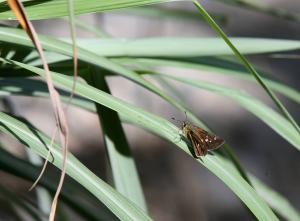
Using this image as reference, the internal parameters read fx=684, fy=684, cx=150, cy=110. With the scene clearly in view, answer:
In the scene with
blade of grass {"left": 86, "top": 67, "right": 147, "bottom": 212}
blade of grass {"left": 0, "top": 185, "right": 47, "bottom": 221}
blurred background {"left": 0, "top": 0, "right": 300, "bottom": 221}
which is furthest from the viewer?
blurred background {"left": 0, "top": 0, "right": 300, "bottom": 221}

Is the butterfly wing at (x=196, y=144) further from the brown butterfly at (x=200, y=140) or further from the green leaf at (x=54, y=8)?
the green leaf at (x=54, y=8)

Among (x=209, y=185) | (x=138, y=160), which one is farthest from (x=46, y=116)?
(x=209, y=185)

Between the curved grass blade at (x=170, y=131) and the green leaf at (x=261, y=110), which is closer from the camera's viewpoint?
the curved grass blade at (x=170, y=131)

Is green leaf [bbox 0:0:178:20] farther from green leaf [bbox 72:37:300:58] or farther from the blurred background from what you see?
the blurred background

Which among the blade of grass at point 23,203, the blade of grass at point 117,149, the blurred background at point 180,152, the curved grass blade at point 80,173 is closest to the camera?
the curved grass blade at point 80,173

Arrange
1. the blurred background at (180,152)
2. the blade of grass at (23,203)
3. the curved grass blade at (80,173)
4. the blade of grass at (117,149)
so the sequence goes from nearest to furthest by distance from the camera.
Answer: the curved grass blade at (80,173) < the blade of grass at (117,149) < the blade of grass at (23,203) < the blurred background at (180,152)

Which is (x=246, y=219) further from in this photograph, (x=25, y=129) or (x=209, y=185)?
(x=25, y=129)

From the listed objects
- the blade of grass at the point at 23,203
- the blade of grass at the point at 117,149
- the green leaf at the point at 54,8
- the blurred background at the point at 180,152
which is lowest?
the blade of grass at the point at 117,149

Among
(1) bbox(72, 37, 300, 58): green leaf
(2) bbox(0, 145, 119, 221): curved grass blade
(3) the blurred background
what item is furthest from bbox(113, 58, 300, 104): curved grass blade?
(3) the blurred background

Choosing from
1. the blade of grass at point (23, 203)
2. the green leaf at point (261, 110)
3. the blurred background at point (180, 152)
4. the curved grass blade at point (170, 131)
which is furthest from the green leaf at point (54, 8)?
the blurred background at point (180, 152)
